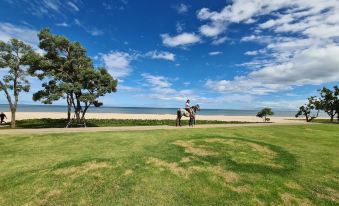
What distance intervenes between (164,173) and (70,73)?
1011 inches

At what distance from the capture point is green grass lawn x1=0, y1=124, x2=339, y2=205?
930cm

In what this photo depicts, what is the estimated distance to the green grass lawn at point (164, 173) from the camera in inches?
366

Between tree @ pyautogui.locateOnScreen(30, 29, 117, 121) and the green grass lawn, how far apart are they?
14434mm

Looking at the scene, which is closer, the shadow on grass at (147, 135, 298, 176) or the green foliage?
the shadow on grass at (147, 135, 298, 176)

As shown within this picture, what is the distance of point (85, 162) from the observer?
40.6 feet

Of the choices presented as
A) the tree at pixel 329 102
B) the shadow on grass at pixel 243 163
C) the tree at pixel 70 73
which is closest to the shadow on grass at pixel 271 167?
the shadow on grass at pixel 243 163

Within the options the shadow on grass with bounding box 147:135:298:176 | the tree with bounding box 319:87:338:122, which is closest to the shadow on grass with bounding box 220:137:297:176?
the shadow on grass with bounding box 147:135:298:176

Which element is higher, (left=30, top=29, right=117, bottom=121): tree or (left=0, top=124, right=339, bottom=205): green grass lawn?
(left=30, top=29, right=117, bottom=121): tree

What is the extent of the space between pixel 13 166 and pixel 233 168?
10.7m

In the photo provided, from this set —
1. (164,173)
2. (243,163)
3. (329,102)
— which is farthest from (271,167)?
(329,102)

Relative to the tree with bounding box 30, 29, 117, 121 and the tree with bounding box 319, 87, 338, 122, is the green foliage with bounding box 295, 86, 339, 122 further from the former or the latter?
the tree with bounding box 30, 29, 117, 121

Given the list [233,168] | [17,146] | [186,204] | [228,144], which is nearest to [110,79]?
[17,146]

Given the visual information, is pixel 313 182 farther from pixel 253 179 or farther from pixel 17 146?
pixel 17 146

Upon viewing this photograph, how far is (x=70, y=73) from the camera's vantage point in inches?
1277
